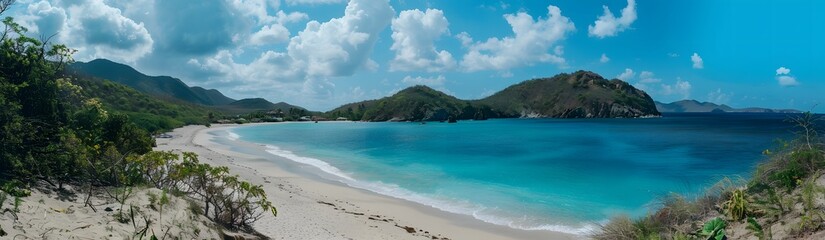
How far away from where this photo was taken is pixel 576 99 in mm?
159000

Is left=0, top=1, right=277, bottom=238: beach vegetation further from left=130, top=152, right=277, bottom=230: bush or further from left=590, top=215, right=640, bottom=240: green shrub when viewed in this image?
left=590, top=215, right=640, bottom=240: green shrub

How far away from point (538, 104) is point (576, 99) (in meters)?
18.6

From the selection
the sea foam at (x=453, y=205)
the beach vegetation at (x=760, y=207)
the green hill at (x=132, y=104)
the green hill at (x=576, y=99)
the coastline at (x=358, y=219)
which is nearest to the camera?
the beach vegetation at (x=760, y=207)

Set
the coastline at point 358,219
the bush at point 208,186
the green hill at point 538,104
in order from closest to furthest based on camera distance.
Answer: the bush at point 208,186 → the coastline at point 358,219 → the green hill at point 538,104

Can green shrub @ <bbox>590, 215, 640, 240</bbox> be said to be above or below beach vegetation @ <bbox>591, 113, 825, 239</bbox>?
below

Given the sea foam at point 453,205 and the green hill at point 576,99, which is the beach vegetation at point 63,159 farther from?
the green hill at point 576,99

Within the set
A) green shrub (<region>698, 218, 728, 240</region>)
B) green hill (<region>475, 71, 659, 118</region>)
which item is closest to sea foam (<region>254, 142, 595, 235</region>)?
green shrub (<region>698, 218, 728, 240</region>)

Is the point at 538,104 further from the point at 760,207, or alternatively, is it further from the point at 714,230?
the point at 714,230

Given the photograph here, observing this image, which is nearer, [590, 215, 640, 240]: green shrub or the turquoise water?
[590, 215, 640, 240]: green shrub

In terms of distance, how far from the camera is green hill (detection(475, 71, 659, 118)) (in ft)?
497

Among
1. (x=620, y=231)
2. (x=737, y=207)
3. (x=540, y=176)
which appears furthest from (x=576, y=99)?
(x=620, y=231)

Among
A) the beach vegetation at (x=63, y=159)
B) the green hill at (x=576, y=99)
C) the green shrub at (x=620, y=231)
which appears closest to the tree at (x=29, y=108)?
the beach vegetation at (x=63, y=159)

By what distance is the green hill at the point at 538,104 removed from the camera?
142750 millimetres

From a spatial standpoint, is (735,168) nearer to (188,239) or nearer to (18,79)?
(188,239)
